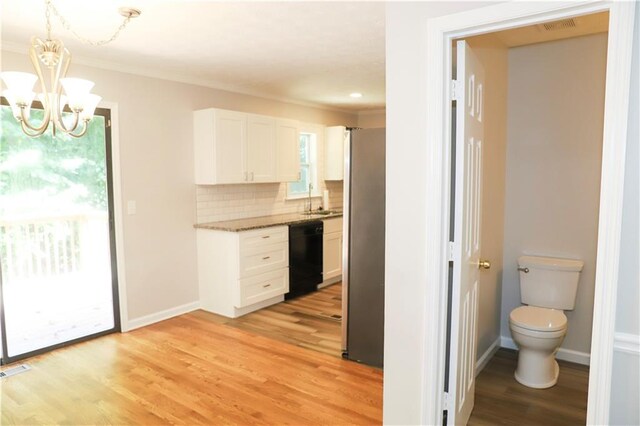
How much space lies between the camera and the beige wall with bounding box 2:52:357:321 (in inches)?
158

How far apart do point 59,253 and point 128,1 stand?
95.4 inches

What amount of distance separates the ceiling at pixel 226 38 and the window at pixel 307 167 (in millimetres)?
1530

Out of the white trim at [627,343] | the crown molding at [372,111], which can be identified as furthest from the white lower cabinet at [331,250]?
the white trim at [627,343]

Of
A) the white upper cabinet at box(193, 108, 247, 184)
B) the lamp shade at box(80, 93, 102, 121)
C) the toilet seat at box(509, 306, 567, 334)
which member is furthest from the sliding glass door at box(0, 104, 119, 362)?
the toilet seat at box(509, 306, 567, 334)

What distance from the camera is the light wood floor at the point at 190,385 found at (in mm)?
2629

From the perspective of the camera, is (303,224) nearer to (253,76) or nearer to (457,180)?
(253,76)

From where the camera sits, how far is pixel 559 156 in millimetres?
3213

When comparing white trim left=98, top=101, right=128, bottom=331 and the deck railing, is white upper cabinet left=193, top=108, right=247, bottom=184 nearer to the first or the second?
white trim left=98, top=101, right=128, bottom=331

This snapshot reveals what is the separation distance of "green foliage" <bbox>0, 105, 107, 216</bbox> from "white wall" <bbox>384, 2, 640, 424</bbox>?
118 inches

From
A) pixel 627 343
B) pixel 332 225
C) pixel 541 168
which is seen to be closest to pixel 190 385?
pixel 627 343

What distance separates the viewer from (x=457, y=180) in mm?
1990

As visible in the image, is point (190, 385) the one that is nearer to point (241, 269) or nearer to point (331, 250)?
point (241, 269)

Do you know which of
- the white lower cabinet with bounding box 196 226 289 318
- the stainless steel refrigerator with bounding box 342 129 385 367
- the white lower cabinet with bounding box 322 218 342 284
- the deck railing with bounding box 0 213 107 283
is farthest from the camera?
the white lower cabinet with bounding box 322 218 342 284

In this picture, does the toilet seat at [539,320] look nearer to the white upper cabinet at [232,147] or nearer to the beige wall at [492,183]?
the beige wall at [492,183]
